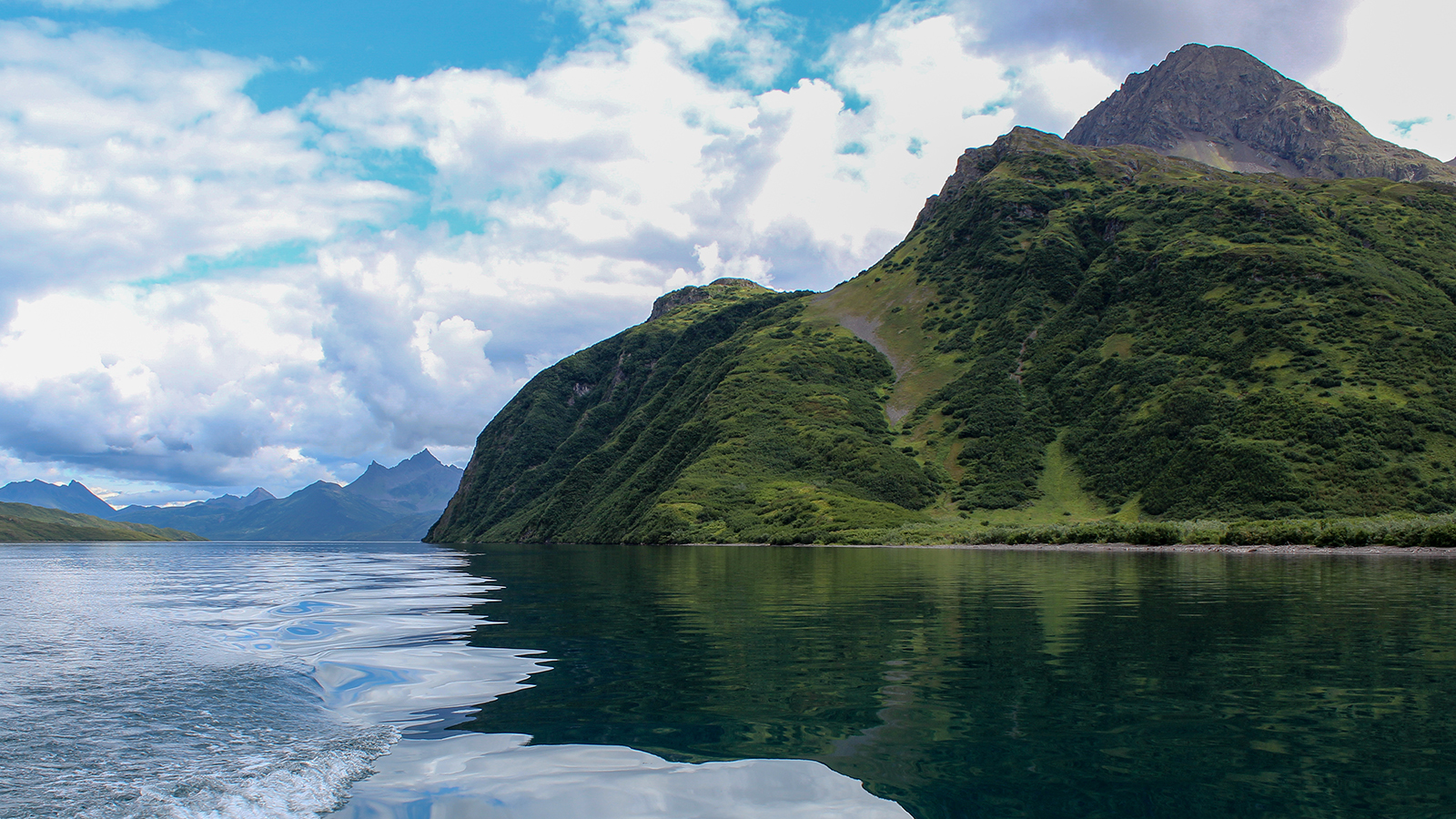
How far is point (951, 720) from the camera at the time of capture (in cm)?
1339

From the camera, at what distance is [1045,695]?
596 inches

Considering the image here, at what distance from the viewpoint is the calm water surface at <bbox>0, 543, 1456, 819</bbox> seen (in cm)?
1002

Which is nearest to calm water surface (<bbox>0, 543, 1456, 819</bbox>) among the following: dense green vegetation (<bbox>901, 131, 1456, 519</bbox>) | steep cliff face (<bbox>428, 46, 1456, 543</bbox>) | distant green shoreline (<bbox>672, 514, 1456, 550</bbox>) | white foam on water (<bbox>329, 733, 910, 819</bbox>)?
white foam on water (<bbox>329, 733, 910, 819</bbox>)

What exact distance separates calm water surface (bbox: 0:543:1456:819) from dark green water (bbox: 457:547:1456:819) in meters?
0.08

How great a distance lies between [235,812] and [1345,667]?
2055cm

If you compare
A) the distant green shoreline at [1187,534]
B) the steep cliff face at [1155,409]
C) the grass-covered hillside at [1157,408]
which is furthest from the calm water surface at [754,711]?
the grass-covered hillside at [1157,408]

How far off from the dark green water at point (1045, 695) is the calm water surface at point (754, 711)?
8cm

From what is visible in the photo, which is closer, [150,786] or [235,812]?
[235,812]

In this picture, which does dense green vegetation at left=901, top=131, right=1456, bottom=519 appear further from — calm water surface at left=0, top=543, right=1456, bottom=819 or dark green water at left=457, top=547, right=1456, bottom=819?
calm water surface at left=0, top=543, right=1456, bottom=819

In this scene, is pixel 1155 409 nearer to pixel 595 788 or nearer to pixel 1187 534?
pixel 1187 534

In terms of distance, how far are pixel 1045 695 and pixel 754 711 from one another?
18.2 feet

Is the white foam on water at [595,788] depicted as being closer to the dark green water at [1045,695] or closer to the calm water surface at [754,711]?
the calm water surface at [754,711]

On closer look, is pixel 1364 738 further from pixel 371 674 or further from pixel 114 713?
pixel 114 713

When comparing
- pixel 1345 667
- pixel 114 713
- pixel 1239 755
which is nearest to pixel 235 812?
pixel 114 713
